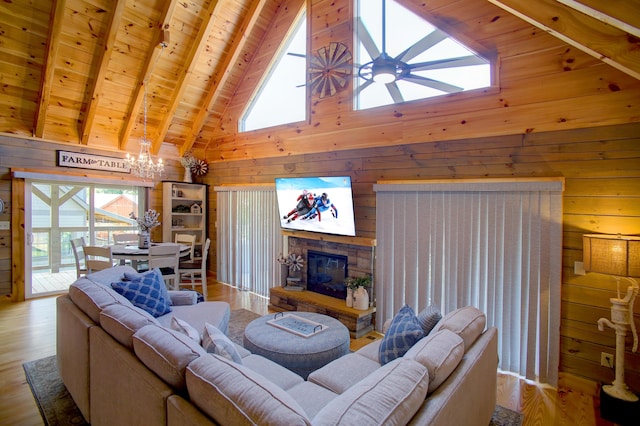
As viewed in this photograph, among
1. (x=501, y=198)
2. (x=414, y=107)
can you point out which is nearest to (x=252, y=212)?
(x=414, y=107)

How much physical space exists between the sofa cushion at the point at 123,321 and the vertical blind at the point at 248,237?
331 cm

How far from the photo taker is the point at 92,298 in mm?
2354

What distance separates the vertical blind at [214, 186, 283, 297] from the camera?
5.53m

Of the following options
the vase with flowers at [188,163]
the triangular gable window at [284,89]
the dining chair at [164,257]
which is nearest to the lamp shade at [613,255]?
the triangular gable window at [284,89]

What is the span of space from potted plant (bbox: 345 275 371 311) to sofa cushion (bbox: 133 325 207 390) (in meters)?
2.61

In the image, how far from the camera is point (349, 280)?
4160mm

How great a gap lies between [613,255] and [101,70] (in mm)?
6098

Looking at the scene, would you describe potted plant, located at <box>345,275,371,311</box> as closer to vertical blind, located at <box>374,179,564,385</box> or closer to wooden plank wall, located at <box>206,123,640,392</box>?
vertical blind, located at <box>374,179,564,385</box>

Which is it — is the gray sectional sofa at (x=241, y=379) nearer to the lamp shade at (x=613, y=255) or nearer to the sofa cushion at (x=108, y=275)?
the sofa cushion at (x=108, y=275)

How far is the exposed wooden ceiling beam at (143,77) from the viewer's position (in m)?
4.43

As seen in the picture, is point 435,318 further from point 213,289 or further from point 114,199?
point 114,199

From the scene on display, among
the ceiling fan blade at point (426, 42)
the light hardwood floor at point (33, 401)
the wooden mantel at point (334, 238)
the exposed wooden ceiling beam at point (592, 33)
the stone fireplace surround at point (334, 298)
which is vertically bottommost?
the light hardwood floor at point (33, 401)

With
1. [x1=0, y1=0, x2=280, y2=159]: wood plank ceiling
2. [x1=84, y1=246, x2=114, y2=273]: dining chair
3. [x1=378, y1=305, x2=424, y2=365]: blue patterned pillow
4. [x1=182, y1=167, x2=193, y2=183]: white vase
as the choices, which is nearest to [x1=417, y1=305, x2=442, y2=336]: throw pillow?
[x1=378, y1=305, x2=424, y2=365]: blue patterned pillow

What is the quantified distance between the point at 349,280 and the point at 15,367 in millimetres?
3397
